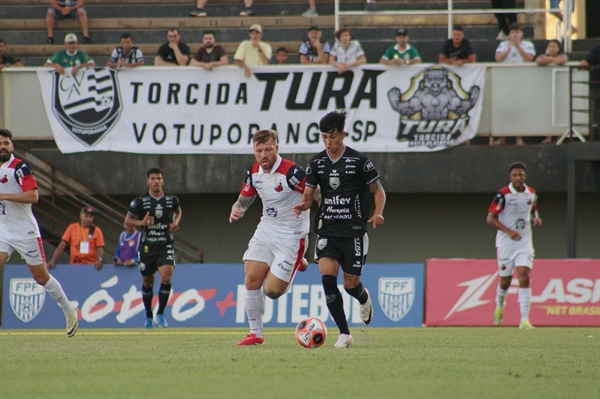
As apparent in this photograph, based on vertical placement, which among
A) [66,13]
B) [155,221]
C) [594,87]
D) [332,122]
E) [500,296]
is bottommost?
[500,296]

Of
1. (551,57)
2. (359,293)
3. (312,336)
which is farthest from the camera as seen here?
(551,57)

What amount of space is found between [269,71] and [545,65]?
17.3 ft

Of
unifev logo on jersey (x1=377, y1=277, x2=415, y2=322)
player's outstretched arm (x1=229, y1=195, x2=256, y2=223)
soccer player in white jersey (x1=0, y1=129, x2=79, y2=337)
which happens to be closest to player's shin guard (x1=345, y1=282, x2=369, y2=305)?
player's outstretched arm (x1=229, y1=195, x2=256, y2=223)

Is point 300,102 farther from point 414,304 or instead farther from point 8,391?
point 8,391

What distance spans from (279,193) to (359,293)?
50.8 inches

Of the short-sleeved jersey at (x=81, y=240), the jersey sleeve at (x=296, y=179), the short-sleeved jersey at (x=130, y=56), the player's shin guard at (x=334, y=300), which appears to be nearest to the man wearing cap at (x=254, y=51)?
the short-sleeved jersey at (x=130, y=56)

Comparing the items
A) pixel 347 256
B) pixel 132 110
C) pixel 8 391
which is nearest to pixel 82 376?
pixel 8 391

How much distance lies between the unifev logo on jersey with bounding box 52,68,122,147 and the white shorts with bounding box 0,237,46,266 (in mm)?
8926

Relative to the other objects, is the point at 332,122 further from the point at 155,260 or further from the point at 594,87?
the point at 594,87

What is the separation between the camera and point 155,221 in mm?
16203

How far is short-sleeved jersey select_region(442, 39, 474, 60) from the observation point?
1986 centimetres

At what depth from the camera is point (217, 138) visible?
65.0 ft

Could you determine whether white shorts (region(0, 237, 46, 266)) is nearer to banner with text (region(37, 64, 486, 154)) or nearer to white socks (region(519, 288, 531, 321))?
white socks (region(519, 288, 531, 321))

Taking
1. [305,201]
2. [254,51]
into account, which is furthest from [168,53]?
[305,201]
